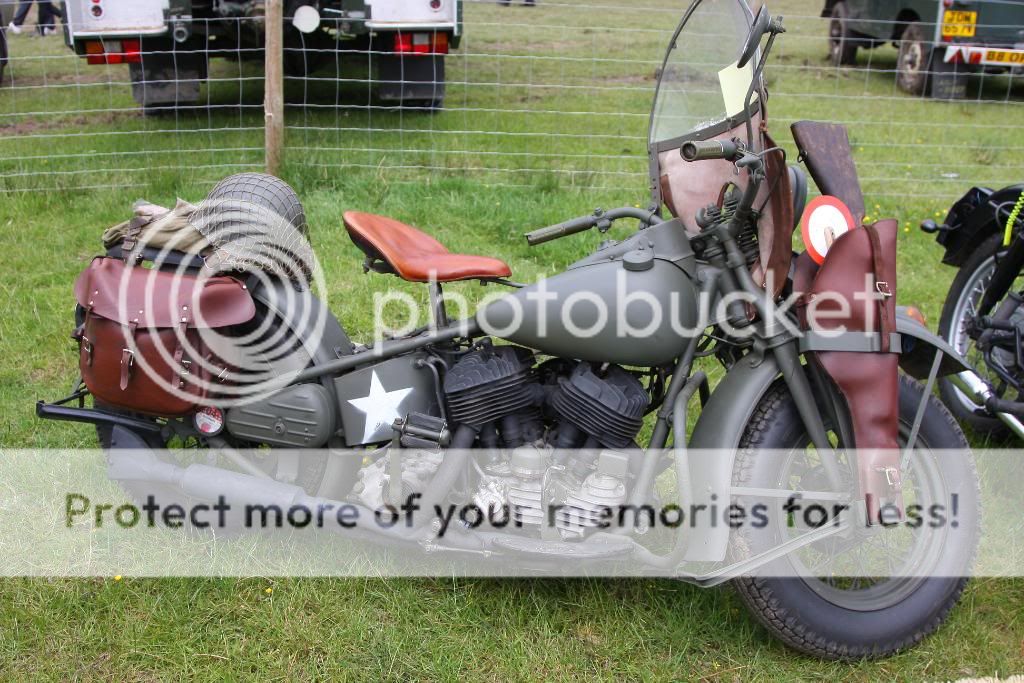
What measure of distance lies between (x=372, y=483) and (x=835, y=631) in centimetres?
135

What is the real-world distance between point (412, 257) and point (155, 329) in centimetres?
75

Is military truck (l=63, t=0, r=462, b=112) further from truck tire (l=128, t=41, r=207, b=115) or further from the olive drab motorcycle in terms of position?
the olive drab motorcycle

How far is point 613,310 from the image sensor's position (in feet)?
7.97

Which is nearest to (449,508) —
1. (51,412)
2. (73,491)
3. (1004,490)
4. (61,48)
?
(51,412)

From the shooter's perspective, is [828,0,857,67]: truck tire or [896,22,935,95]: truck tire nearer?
[896,22,935,95]: truck tire

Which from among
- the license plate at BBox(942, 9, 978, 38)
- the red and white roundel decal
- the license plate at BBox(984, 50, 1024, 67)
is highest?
the license plate at BBox(942, 9, 978, 38)

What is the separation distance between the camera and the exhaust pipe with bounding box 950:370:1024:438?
323 centimetres

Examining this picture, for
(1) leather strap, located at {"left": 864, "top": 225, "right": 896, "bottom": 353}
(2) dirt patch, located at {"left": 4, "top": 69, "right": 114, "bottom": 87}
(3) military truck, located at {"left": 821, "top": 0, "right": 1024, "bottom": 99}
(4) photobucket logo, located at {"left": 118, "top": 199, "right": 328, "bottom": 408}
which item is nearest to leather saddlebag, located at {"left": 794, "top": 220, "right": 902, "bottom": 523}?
(1) leather strap, located at {"left": 864, "top": 225, "right": 896, "bottom": 353}

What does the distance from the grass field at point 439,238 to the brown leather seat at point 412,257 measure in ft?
3.08

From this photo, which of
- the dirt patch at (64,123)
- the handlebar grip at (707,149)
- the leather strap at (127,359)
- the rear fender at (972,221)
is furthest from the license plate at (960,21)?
the leather strap at (127,359)

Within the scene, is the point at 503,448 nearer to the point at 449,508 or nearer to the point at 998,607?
the point at 449,508

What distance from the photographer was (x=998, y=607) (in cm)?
281

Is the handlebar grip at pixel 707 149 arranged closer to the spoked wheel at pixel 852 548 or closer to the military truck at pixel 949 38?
the spoked wheel at pixel 852 548

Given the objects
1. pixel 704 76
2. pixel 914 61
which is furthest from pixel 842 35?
pixel 704 76
